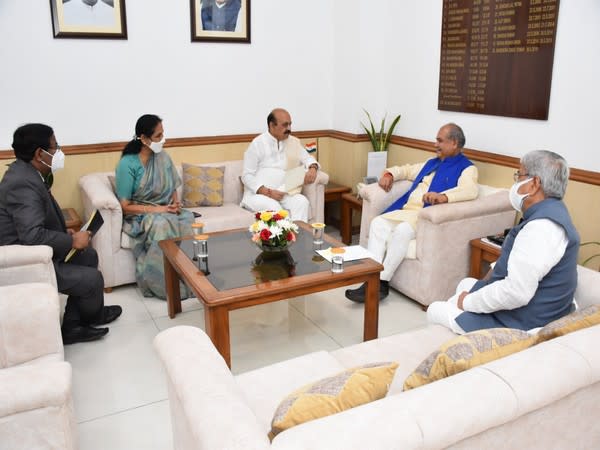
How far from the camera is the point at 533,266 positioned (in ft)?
6.45

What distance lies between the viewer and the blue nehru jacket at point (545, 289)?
6.53 ft

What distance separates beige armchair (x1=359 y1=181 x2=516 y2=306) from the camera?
10.5ft

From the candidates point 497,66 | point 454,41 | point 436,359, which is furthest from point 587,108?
point 436,359

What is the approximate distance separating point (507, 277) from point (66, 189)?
3336mm

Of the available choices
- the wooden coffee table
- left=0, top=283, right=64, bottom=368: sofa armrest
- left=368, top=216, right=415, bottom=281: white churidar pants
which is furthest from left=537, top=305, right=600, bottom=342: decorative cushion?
left=0, top=283, right=64, bottom=368: sofa armrest

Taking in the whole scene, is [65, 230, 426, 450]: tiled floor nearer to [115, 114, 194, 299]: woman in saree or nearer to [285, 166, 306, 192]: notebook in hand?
[115, 114, 194, 299]: woman in saree

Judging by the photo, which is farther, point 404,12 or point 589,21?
point 404,12

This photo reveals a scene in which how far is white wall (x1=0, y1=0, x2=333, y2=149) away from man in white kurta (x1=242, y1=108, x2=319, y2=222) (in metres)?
0.57

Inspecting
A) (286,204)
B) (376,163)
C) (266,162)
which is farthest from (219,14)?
(376,163)

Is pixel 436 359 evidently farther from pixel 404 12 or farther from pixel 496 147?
pixel 404 12

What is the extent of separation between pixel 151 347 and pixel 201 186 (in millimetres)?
1571

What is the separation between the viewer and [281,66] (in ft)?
15.4

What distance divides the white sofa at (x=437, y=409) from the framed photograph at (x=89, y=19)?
9.97 feet

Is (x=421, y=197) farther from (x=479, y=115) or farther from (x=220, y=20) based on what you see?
(x=220, y=20)
